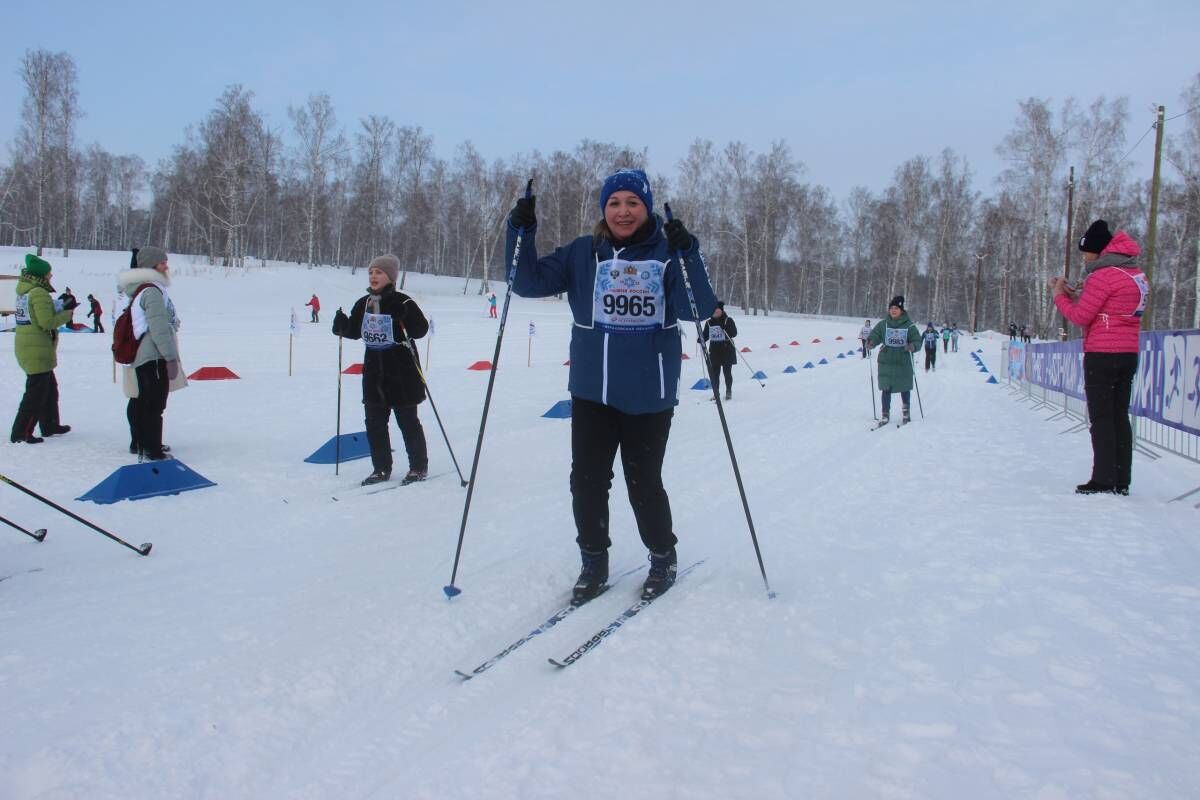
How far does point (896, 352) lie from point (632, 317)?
7.20m

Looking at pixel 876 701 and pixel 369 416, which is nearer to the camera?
pixel 876 701

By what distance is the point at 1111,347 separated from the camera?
4348 millimetres

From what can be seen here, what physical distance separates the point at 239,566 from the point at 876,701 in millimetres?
2854

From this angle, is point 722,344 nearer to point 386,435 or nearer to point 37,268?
point 386,435

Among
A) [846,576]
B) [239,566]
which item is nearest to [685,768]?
[846,576]

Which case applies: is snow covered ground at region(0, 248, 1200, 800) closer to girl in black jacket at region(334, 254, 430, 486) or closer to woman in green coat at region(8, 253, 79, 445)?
girl in black jacket at region(334, 254, 430, 486)

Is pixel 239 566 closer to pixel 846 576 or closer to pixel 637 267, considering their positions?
pixel 637 267

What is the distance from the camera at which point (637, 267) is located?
2.79 meters

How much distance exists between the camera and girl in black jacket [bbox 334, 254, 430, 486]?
5.19 metres

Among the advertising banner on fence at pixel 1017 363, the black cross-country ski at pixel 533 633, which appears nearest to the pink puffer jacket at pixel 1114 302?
the black cross-country ski at pixel 533 633

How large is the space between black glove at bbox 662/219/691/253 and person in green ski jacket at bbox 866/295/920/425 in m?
6.80

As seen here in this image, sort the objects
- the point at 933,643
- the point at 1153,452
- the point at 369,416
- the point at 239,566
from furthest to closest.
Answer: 1. the point at 1153,452
2. the point at 369,416
3. the point at 239,566
4. the point at 933,643

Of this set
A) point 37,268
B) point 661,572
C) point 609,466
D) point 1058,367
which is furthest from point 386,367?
point 1058,367

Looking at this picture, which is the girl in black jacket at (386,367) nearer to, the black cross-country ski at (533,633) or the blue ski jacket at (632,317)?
the blue ski jacket at (632,317)
